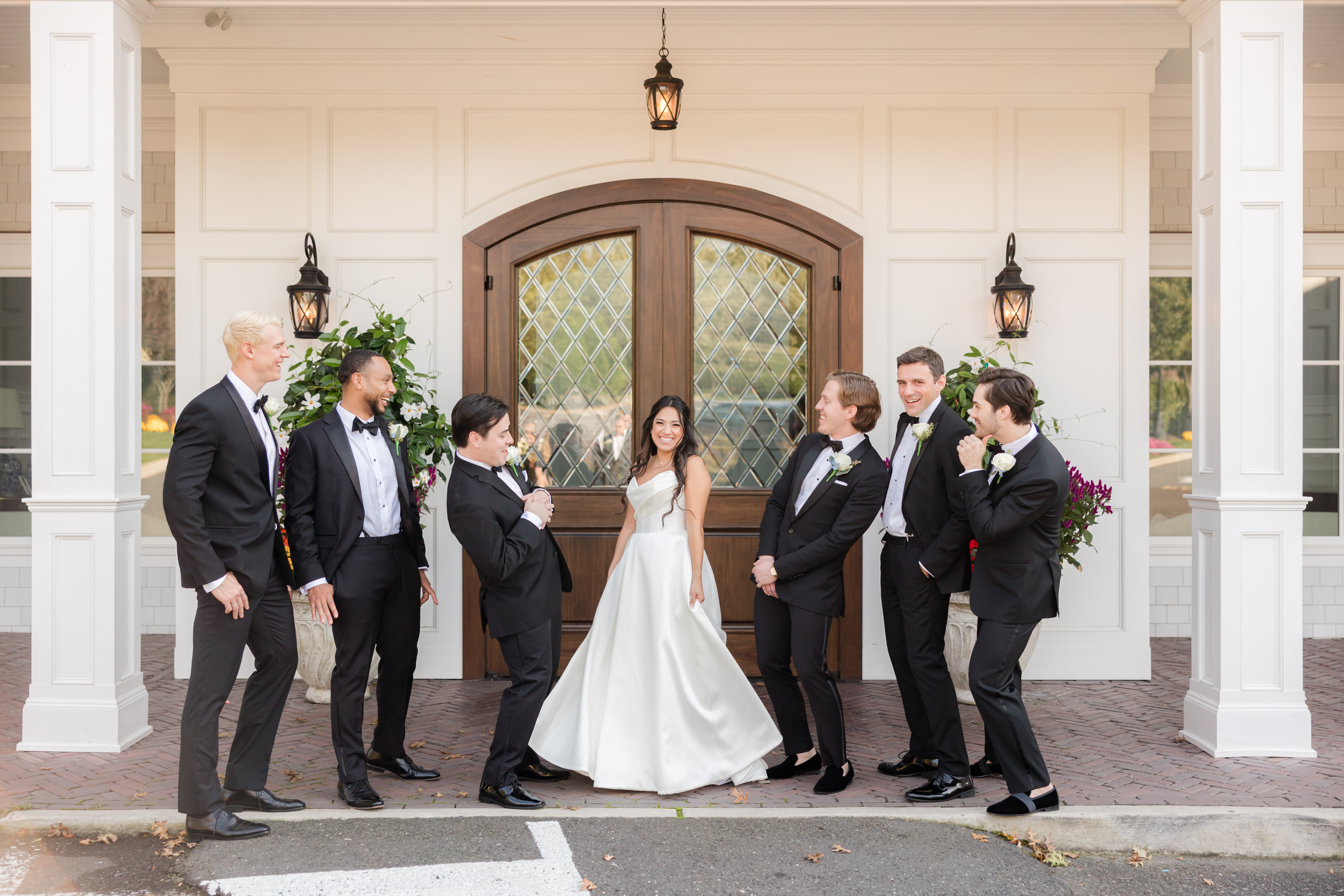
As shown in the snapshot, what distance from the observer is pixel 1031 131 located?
668 cm

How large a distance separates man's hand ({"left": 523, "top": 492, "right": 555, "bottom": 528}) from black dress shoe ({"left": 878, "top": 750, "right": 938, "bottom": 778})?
1954 millimetres

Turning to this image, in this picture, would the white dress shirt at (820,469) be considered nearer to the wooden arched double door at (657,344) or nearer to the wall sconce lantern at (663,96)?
the wooden arched double door at (657,344)

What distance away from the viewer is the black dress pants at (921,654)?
14.4 ft

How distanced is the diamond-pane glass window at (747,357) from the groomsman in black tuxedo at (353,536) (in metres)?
2.78

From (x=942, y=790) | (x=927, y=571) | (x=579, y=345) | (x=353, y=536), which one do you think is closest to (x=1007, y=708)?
(x=942, y=790)

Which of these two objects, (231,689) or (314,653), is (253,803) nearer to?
(231,689)

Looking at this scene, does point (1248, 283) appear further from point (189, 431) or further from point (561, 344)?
point (189, 431)

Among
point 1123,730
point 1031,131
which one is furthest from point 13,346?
point 1123,730

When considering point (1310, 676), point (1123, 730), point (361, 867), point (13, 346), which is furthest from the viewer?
point (13, 346)

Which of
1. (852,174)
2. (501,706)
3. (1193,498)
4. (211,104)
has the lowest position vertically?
(501,706)

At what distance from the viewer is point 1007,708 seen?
412 centimetres

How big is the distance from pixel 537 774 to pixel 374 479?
59.2 inches

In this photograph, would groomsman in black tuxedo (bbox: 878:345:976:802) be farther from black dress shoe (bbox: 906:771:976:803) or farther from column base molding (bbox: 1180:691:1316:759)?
column base molding (bbox: 1180:691:1316:759)

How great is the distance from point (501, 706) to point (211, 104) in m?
4.70
